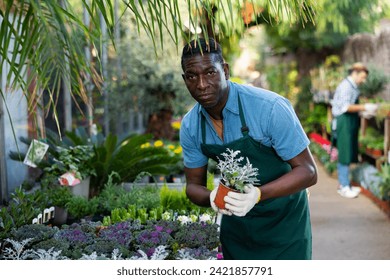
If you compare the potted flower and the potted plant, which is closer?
the potted flower

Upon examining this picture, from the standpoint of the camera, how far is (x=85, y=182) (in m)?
4.08

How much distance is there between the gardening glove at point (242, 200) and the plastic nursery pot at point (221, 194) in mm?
15

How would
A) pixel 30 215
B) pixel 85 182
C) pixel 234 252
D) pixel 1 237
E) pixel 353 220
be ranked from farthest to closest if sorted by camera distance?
pixel 353 220
pixel 85 182
pixel 30 215
pixel 1 237
pixel 234 252

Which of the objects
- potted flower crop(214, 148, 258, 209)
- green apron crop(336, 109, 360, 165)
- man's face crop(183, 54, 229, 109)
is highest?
man's face crop(183, 54, 229, 109)

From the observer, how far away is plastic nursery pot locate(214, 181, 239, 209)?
203 cm

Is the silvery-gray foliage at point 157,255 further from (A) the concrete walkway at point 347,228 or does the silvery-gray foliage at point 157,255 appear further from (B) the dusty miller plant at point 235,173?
(A) the concrete walkway at point 347,228

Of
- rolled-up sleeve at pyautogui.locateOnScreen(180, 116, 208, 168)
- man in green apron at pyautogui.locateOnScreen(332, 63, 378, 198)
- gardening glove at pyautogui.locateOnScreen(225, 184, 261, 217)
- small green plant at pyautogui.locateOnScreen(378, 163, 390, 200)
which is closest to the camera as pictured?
gardening glove at pyautogui.locateOnScreen(225, 184, 261, 217)

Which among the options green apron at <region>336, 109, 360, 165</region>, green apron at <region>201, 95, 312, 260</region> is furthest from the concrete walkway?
green apron at <region>201, 95, 312, 260</region>

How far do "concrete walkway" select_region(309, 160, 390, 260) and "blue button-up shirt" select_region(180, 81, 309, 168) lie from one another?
223 centimetres

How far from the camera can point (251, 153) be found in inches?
85.5

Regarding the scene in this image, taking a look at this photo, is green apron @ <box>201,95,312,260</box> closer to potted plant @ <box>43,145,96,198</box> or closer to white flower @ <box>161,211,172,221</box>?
white flower @ <box>161,211,172,221</box>
